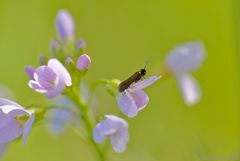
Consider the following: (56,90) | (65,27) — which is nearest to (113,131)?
(56,90)

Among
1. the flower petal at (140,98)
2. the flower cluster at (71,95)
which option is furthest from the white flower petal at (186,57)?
the flower petal at (140,98)

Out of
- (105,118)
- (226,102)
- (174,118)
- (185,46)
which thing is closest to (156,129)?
(174,118)

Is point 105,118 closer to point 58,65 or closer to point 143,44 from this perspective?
point 58,65

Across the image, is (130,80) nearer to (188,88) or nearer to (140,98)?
(140,98)

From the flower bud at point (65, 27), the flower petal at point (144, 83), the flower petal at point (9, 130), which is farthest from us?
the flower bud at point (65, 27)

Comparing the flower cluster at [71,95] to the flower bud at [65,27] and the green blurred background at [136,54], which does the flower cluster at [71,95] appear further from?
the green blurred background at [136,54]

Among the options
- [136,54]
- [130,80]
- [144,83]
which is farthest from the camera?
[136,54]

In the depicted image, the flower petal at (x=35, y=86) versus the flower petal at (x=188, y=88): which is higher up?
the flower petal at (x=188, y=88)
